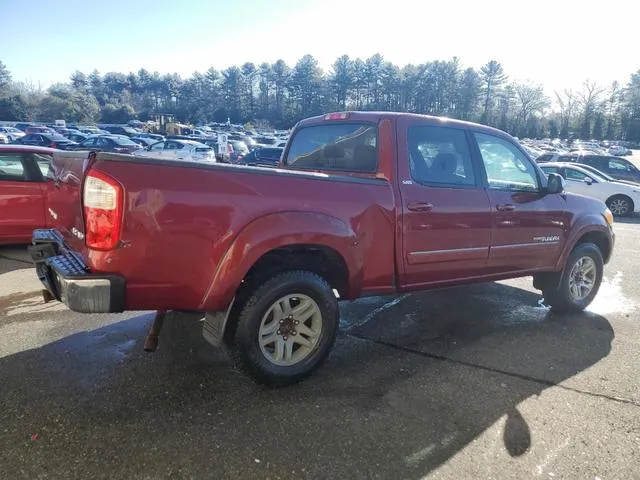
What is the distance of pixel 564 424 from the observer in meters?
2.90

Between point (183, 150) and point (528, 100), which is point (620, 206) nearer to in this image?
point (183, 150)

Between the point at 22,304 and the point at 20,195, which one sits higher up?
the point at 20,195

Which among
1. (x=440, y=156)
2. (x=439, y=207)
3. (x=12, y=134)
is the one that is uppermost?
(x=12, y=134)

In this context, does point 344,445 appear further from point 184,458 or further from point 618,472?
point 618,472

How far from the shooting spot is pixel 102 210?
8.51ft

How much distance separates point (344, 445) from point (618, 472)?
1.45 meters

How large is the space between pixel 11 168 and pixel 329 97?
294ft

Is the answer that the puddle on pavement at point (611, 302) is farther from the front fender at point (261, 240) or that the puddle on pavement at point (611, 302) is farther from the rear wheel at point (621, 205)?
the rear wheel at point (621, 205)

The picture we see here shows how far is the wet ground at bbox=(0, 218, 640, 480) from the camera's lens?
2457 mm

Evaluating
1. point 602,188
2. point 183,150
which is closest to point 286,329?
point 602,188

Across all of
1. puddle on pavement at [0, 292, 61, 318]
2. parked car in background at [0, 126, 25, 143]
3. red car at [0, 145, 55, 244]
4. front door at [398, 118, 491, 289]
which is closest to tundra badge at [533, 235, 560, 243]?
front door at [398, 118, 491, 289]

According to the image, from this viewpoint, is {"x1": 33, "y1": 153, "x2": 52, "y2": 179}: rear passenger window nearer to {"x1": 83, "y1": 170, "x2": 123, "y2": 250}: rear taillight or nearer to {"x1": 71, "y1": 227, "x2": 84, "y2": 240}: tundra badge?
{"x1": 71, "y1": 227, "x2": 84, "y2": 240}: tundra badge

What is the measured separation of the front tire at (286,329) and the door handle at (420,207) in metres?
0.92

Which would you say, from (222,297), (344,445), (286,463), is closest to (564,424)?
(344,445)
